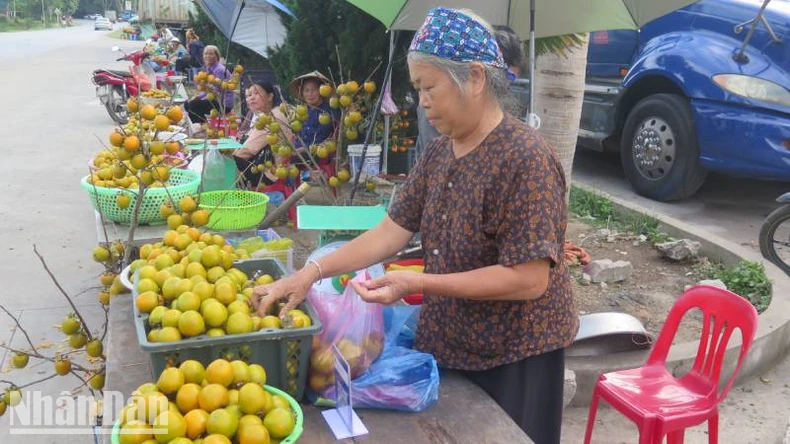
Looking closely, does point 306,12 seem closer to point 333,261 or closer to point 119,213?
point 119,213

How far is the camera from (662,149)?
617cm

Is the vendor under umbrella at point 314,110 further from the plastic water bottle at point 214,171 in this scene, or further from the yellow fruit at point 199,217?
the yellow fruit at point 199,217

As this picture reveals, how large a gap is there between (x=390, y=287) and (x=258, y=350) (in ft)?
1.14

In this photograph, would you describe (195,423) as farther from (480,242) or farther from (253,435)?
(480,242)

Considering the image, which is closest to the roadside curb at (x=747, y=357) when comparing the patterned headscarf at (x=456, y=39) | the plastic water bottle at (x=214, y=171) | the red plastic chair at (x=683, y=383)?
the red plastic chair at (x=683, y=383)

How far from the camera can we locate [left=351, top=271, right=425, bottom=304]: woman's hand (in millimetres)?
1570

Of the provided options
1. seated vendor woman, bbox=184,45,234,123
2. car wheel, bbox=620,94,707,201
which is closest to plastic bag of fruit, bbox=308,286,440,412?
car wheel, bbox=620,94,707,201

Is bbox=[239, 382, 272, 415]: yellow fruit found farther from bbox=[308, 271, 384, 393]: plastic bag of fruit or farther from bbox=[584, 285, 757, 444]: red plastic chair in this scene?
bbox=[584, 285, 757, 444]: red plastic chair

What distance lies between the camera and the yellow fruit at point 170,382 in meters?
1.37

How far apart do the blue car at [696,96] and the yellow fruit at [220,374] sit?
16.8 ft

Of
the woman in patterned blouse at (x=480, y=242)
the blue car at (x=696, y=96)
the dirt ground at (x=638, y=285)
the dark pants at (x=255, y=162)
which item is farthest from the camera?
the dark pants at (x=255, y=162)

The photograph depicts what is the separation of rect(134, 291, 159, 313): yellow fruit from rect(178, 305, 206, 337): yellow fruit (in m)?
0.15

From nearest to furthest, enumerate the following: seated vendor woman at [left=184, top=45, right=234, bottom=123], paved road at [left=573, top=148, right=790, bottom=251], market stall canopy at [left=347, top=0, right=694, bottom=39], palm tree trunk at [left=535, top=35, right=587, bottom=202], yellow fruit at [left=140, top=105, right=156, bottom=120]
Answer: yellow fruit at [left=140, top=105, right=156, bottom=120], market stall canopy at [left=347, top=0, right=694, bottom=39], palm tree trunk at [left=535, top=35, right=587, bottom=202], paved road at [left=573, top=148, right=790, bottom=251], seated vendor woman at [left=184, top=45, right=234, bottom=123]

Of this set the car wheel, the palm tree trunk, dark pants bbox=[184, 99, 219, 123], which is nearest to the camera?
the palm tree trunk
